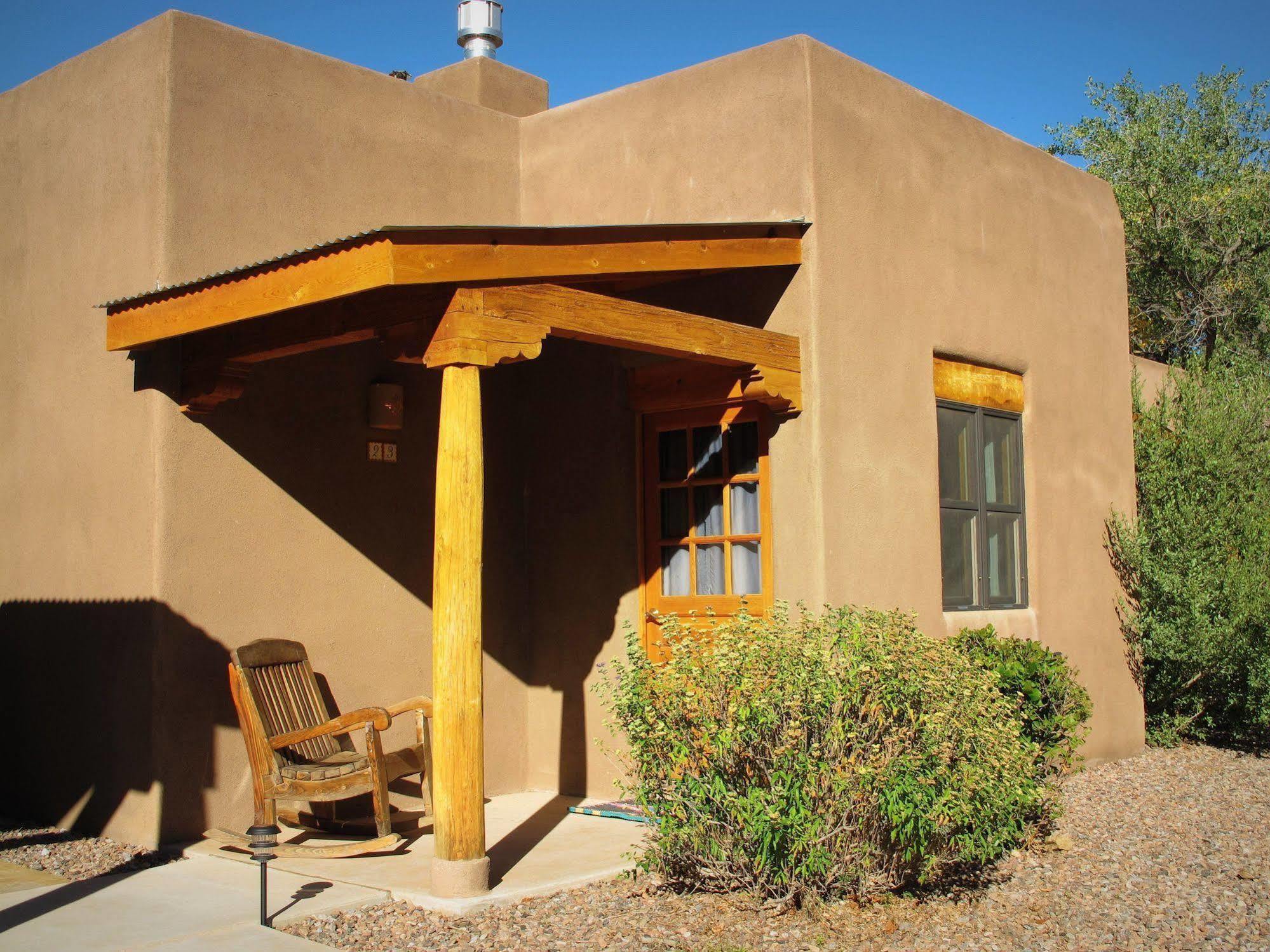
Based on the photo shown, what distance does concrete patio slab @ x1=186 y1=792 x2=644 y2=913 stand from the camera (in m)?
5.70

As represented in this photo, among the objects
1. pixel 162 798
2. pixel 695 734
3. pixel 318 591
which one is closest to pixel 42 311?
pixel 318 591

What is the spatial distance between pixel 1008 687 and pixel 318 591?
13.6ft

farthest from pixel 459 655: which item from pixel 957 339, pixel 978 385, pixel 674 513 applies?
pixel 978 385

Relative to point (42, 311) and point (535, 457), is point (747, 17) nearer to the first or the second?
point (535, 457)

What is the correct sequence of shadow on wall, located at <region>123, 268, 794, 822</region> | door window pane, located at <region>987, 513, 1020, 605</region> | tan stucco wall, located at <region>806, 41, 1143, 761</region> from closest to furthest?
shadow on wall, located at <region>123, 268, 794, 822</region> → tan stucco wall, located at <region>806, 41, 1143, 761</region> → door window pane, located at <region>987, 513, 1020, 605</region>

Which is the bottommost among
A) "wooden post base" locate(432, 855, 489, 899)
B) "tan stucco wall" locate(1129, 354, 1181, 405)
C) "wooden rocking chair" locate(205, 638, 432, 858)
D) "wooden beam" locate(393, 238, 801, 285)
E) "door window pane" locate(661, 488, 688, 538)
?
"wooden post base" locate(432, 855, 489, 899)

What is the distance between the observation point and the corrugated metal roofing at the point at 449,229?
17.3 ft

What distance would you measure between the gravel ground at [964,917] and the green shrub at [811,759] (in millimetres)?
203

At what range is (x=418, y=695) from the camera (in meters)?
7.89

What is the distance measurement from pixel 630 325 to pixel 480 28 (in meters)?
4.72

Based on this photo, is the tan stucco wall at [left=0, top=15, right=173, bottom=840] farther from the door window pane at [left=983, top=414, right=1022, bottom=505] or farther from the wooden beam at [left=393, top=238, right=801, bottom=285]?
the door window pane at [left=983, top=414, right=1022, bottom=505]

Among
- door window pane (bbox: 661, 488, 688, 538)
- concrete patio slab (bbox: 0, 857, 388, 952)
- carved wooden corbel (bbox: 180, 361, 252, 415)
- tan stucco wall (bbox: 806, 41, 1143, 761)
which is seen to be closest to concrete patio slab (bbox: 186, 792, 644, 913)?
concrete patio slab (bbox: 0, 857, 388, 952)

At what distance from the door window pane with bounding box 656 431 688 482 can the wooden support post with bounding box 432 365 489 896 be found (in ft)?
8.61

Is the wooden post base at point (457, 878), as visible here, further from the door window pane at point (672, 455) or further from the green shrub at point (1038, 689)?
the green shrub at point (1038, 689)
